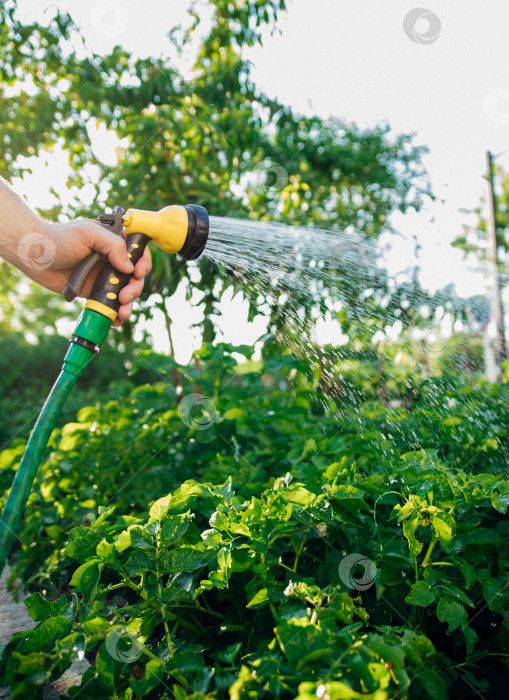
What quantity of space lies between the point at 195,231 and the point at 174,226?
2.5 inches

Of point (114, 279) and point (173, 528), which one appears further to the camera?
point (114, 279)

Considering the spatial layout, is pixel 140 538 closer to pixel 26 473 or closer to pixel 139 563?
pixel 139 563

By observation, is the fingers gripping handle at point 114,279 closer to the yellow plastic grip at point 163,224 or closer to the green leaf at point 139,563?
the yellow plastic grip at point 163,224

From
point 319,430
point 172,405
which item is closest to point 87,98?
point 172,405

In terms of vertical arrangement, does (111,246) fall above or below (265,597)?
above

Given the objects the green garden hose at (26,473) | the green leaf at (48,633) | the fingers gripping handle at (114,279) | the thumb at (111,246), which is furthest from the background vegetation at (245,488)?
the thumb at (111,246)

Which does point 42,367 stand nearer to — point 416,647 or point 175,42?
point 175,42

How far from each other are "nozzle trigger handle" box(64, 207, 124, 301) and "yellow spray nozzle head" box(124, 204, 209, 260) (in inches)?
1.3

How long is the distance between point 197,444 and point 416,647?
Result: 1382mm
